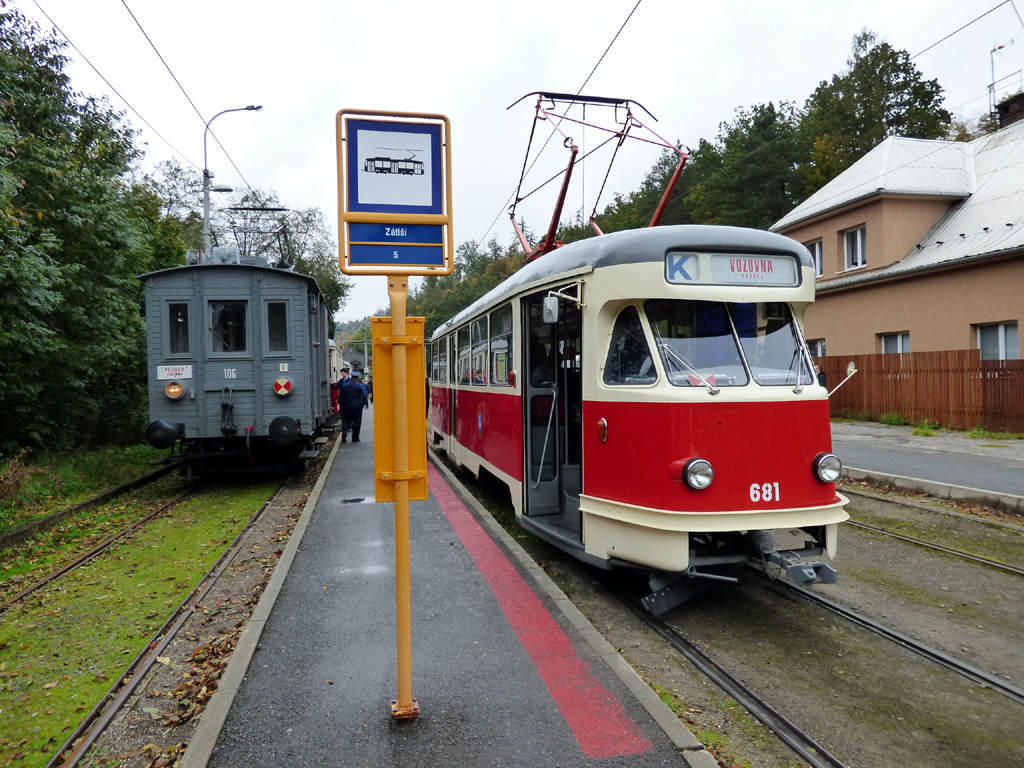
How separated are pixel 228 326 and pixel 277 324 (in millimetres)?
749

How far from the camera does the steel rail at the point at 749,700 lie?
3.71 m

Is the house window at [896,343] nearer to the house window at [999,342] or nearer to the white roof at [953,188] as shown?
the white roof at [953,188]

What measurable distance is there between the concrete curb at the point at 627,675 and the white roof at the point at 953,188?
55.9 ft

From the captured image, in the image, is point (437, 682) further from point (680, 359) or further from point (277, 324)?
point (277, 324)

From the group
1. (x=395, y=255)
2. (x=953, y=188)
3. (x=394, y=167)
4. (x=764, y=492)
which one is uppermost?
(x=953, y=188)

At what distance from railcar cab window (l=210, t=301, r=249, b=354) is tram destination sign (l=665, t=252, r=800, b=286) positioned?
26.7 feet

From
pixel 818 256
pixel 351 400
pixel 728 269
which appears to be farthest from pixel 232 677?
pixel 818 256

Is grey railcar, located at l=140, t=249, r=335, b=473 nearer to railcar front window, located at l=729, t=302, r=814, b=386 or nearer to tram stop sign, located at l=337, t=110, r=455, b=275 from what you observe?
railcar front window, located at l=729, t=302, r=814, b=386

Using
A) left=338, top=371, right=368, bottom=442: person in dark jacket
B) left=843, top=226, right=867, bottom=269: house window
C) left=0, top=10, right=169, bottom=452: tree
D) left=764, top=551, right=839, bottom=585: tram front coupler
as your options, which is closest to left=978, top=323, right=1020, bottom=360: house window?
left=843, top=226, right=867, bottom=269: house window

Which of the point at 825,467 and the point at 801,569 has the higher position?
the point at 825,467

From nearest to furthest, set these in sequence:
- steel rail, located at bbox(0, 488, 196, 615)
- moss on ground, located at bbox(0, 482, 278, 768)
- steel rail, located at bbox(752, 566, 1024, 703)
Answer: moss on ground, located at bbox(0, 482, 278, 768) < steel rail, located at bbox(752, 566, 1024, 703) < steel rail, located at bbox(0, 488, 196, 615)

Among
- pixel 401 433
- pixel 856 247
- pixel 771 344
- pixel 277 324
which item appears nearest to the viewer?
pixel 401 433

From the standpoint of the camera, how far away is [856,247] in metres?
24.7

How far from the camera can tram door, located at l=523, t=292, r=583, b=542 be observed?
23.9 ft
